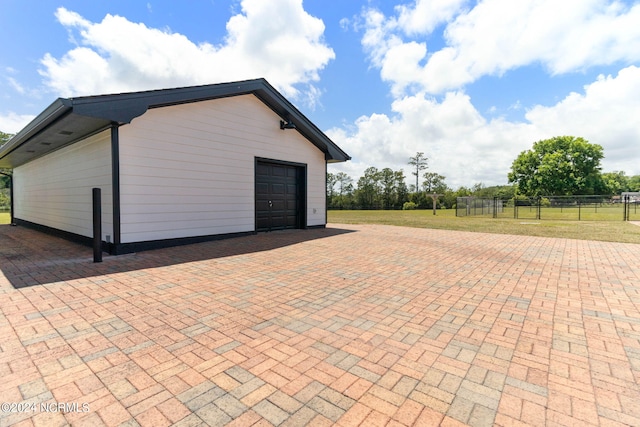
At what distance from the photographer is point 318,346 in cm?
247

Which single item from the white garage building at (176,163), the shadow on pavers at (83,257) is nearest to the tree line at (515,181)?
the white garage building at (176,163)

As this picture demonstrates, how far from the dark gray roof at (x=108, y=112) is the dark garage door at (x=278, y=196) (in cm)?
168

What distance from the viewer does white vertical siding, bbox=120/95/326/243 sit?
6.52m

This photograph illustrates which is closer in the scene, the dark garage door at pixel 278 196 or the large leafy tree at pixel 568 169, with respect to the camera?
the dark garage door at pixel 278 196

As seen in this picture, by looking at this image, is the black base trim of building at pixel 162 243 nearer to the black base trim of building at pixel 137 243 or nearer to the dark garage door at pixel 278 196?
the black base trim of building at pixel 137 243

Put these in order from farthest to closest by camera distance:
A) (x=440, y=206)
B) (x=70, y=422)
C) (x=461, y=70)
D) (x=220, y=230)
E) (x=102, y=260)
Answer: (x=440, y=206), (x=461, y=70), (x=220, y=230), (x=102, y=260), (x=70, y=422)

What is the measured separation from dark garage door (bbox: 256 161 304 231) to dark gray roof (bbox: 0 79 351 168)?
5.51 feet

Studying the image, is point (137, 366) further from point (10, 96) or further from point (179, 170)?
point (10, 96)

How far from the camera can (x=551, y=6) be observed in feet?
23.9

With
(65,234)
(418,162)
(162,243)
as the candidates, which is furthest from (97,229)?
(418,162)

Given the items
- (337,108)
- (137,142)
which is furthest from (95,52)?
(337,108)

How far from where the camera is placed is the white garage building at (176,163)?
20.6 ft

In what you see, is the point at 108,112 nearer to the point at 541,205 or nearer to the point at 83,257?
the point at 83,257

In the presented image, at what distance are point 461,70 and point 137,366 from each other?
49.8ft
